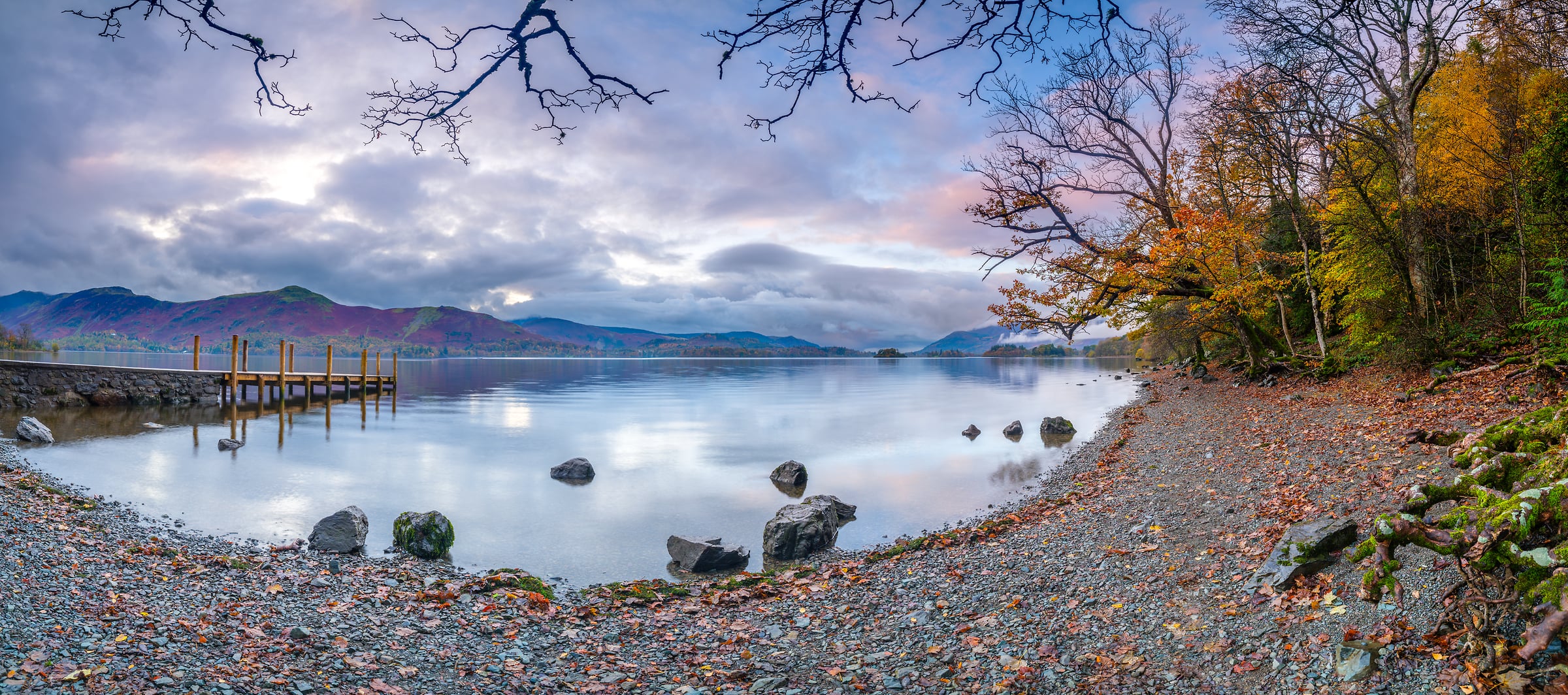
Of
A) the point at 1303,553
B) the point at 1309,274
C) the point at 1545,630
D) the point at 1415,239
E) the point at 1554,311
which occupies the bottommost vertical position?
the point at 1303,553

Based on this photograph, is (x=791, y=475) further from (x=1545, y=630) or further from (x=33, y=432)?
(x=33, y=432)

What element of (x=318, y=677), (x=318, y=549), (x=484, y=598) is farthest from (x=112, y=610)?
(x=318, y=549)

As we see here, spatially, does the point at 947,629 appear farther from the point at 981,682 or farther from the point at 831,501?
the point at 831,501

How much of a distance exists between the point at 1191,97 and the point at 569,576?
27350 mm

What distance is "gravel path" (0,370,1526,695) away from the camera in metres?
5.07

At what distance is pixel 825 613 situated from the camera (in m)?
7.68

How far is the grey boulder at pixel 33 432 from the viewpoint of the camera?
67.6ft

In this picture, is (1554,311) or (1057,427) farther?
(1057,427)

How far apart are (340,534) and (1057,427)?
72.4 ft

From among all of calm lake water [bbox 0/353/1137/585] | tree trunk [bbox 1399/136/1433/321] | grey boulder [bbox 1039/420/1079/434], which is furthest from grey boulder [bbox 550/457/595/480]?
tree trunk [bbox 1399/136/1433/321]

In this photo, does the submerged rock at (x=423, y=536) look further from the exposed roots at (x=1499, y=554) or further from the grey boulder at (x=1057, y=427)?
the grey boulder at (x=1057, y=427)

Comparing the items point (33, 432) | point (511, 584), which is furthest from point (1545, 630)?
point (33, 432)

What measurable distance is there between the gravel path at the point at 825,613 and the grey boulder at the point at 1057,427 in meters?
13.3

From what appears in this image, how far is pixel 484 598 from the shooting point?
8023mm
